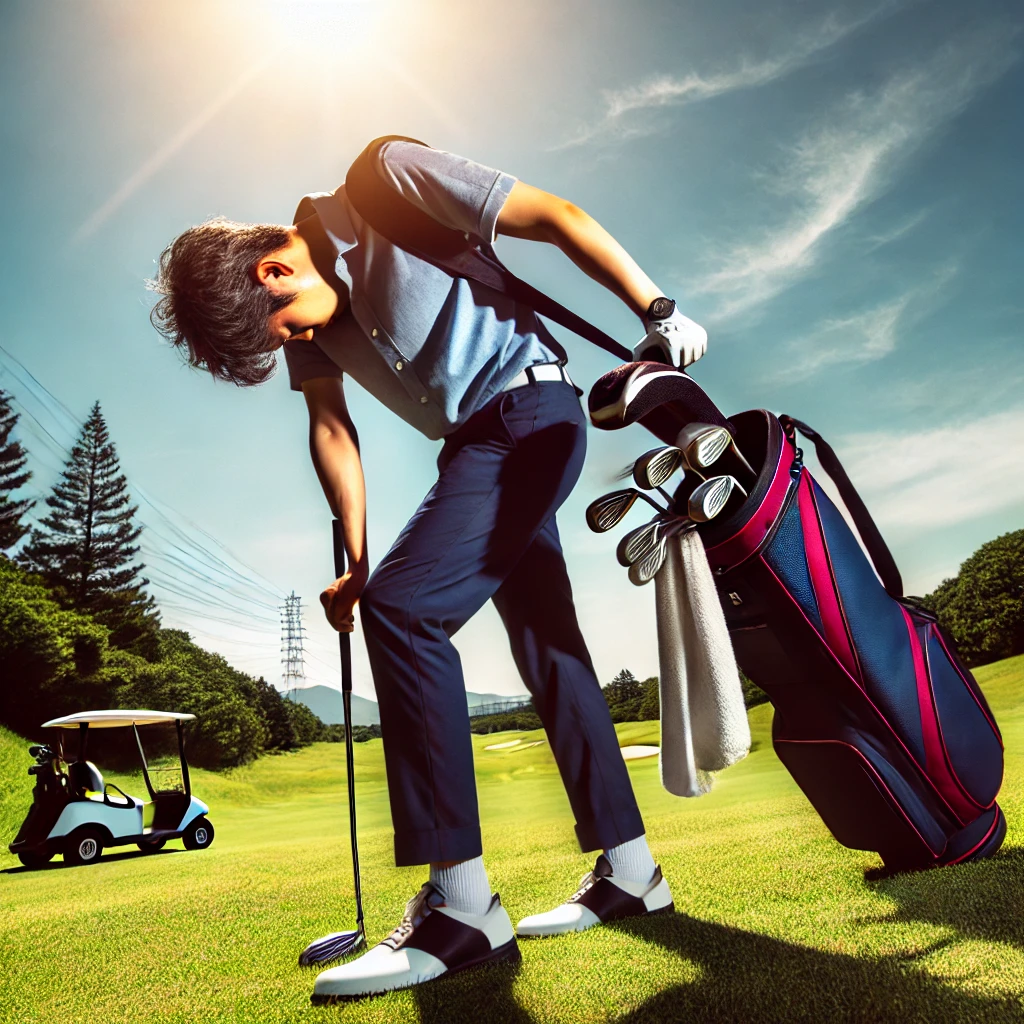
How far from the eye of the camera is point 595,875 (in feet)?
4.09

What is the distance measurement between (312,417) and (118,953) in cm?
95

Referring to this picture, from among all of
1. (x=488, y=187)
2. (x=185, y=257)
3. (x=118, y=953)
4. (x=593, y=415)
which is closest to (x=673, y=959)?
(x=593, y=415)

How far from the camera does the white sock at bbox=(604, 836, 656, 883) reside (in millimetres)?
1215

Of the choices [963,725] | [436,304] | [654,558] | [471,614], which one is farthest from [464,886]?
[436,304]

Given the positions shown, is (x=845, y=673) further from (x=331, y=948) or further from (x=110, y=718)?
(x=110, y=718)

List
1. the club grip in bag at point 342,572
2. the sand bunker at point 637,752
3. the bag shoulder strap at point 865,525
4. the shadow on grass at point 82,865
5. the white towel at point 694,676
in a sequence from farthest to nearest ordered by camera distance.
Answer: the sand bunker at point 637,752, the shadow on grass at point 82,865, the club grip in bag at point 342,572, the bag shoulder strap at point 865,525, the white towel at point 694,676

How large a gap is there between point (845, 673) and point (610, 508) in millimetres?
360

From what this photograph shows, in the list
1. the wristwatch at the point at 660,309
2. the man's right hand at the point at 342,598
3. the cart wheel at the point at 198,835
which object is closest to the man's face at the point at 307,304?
the man's right hand at the point at 342,598

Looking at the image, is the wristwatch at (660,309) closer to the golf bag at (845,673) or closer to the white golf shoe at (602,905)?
the golf bag at (845,673)

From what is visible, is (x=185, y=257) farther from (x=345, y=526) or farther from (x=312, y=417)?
(x=345, y=526)

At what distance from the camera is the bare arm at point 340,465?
4.48 feet

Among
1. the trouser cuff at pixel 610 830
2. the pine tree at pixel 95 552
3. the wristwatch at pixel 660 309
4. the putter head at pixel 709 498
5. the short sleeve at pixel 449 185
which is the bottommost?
the trouser cuff at pixel 610 830

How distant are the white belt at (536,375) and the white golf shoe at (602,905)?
730mm

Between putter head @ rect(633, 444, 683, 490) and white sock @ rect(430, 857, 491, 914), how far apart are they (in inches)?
20.8
